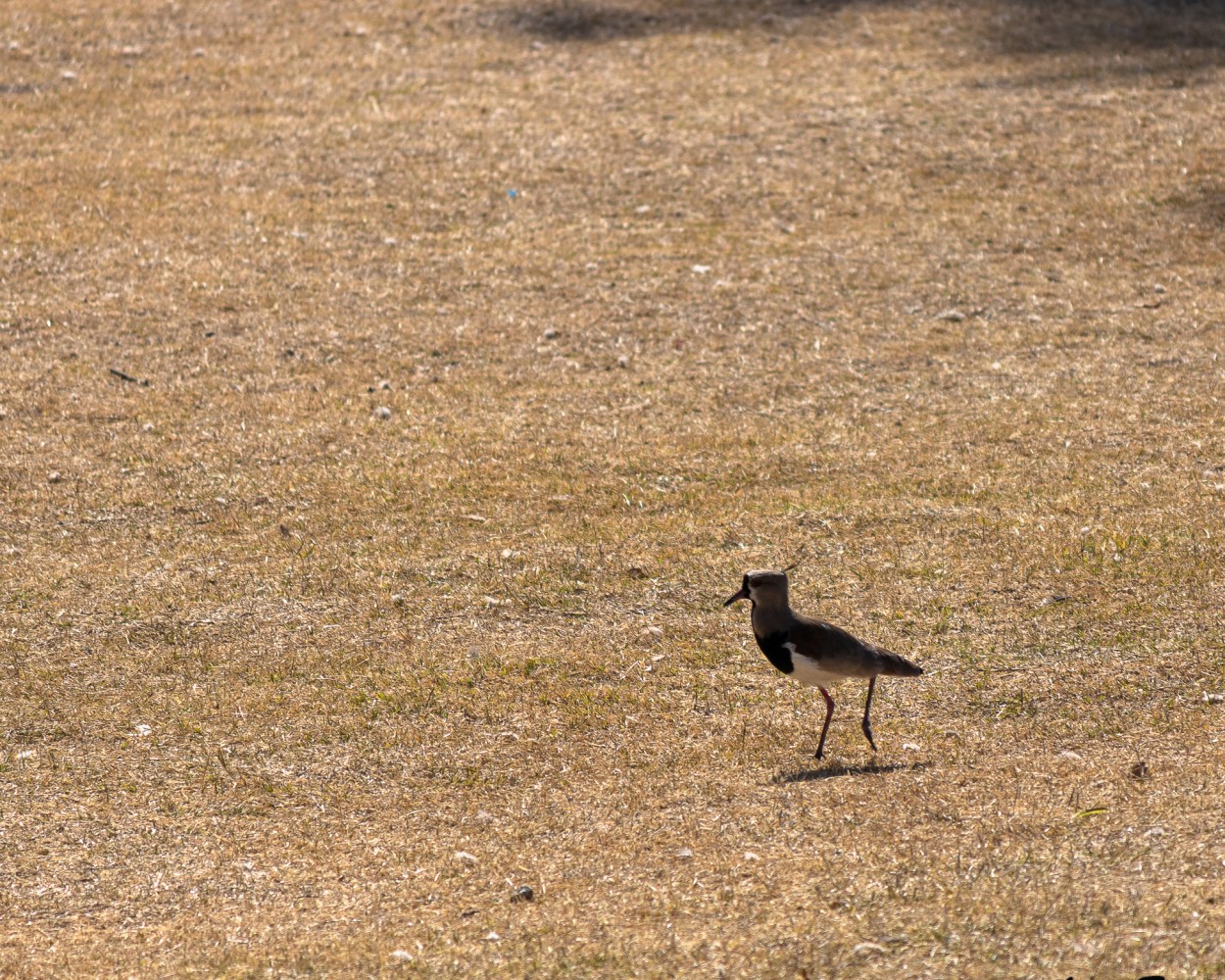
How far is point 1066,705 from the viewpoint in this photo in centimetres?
789

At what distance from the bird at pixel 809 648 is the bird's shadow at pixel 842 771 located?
135 millimetres

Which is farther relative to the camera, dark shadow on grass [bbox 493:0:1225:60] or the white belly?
dark shadow on grass [bbox 493:0:1225:60]

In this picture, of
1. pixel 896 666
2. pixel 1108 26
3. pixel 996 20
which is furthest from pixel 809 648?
pixel 1108 26

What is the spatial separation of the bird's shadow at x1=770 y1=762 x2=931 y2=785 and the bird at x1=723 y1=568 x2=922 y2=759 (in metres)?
0.13

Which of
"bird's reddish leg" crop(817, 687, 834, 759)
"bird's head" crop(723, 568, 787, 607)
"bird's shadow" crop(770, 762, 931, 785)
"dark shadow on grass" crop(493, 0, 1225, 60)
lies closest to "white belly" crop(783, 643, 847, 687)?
"bird's reddish leg" crop(817, 687, 834, 759)

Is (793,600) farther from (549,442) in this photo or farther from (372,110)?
(372,110)

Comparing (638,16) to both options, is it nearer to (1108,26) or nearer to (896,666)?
(1108,26)

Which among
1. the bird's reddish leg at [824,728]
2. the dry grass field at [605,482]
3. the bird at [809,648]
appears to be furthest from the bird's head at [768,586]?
the dry grass field at [605,482]

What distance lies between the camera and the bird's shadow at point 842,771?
719cm

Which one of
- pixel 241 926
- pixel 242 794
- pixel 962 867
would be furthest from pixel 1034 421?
pixel 241 926

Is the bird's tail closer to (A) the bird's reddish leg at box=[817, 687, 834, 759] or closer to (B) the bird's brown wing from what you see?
(B) the bird's brown wing

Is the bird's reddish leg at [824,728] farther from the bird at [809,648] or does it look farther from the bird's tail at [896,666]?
the bird's tail at [896,666]

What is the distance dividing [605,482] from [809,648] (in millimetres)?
4143

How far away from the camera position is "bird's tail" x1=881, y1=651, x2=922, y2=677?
7.33 meters
